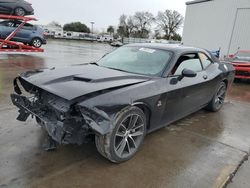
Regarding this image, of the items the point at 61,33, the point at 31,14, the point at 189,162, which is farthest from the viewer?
the point at 61,33

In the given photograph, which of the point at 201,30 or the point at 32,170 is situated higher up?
the point at 201,30

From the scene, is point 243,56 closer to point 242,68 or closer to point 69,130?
point 242,68

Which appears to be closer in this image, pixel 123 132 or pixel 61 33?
pixel 123 132

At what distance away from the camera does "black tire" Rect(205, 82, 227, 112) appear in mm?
4957

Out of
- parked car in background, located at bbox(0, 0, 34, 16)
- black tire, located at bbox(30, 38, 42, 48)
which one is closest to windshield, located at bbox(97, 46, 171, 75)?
parked car in background, located at bbox(0, 0, 34, 16)

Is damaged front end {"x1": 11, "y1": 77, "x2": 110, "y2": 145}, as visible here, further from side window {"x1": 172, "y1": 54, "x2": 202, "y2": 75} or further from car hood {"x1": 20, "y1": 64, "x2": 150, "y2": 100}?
side window {"x1": 172, "y1": 54, "x2": 202, "y2": 75}

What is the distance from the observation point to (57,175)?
2547mm

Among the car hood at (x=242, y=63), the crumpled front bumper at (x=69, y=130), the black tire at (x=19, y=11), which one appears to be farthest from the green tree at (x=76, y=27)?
the crumpled front bumper at (x=69, y=130)

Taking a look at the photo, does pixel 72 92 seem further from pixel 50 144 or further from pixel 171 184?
pixel 171 184

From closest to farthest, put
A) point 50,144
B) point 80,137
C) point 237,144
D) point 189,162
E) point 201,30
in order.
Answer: point 80,137 → point 50,144 → point 189,162 → point 237,144 → point 201,30

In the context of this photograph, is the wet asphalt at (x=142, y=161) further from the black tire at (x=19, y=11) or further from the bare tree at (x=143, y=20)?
the bare tree at (x=143, y=20)

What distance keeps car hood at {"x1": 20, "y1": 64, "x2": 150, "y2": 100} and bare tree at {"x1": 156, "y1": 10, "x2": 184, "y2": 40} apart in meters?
60.8

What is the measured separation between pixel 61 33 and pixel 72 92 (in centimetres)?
4529

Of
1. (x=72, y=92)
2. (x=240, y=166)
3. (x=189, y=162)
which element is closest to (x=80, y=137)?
(x=72, y=92)
